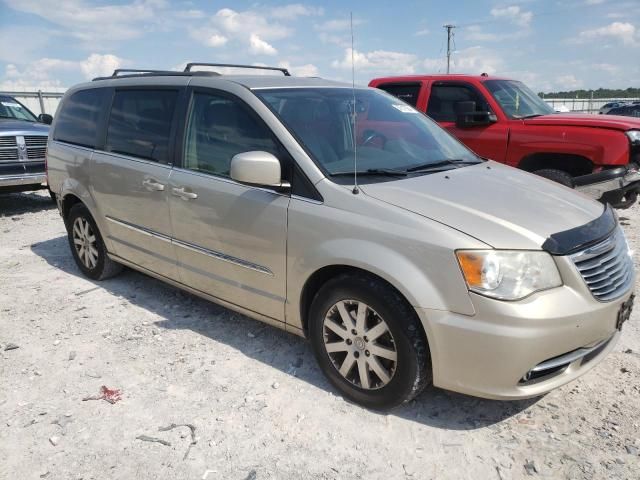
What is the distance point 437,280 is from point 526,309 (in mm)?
410

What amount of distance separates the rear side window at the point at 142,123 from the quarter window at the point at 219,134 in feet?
0.85

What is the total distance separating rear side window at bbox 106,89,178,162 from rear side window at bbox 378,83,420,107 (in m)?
4.21

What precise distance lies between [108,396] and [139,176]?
1.65m

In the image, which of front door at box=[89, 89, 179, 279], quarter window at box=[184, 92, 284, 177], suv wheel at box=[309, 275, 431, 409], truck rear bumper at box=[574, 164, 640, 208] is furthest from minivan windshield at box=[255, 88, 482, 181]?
truck rear bumper at box=[574, 164, 640, 208]

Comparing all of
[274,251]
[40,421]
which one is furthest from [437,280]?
[40,421]

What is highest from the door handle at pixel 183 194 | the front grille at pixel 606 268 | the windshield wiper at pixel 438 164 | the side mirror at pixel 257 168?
the side mirror at pixel 257 168

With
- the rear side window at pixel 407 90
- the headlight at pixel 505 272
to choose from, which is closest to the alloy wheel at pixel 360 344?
the headlight at pixel 505 272

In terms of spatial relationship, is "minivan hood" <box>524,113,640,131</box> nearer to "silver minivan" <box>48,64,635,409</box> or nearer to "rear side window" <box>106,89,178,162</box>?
"silver minivan" <box>48,64,635,409</box>

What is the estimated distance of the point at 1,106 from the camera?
32.0ft

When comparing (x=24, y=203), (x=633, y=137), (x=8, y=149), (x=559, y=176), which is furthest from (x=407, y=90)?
(x=24, y=203)

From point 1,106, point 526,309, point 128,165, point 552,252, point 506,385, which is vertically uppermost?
point 1,106

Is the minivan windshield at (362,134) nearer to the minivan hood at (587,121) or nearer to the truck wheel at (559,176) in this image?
the truck wheel at (559,176)

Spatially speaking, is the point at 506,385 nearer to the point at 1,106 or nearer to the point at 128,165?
the point at 128,165

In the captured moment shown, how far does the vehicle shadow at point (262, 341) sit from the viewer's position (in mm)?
2908
